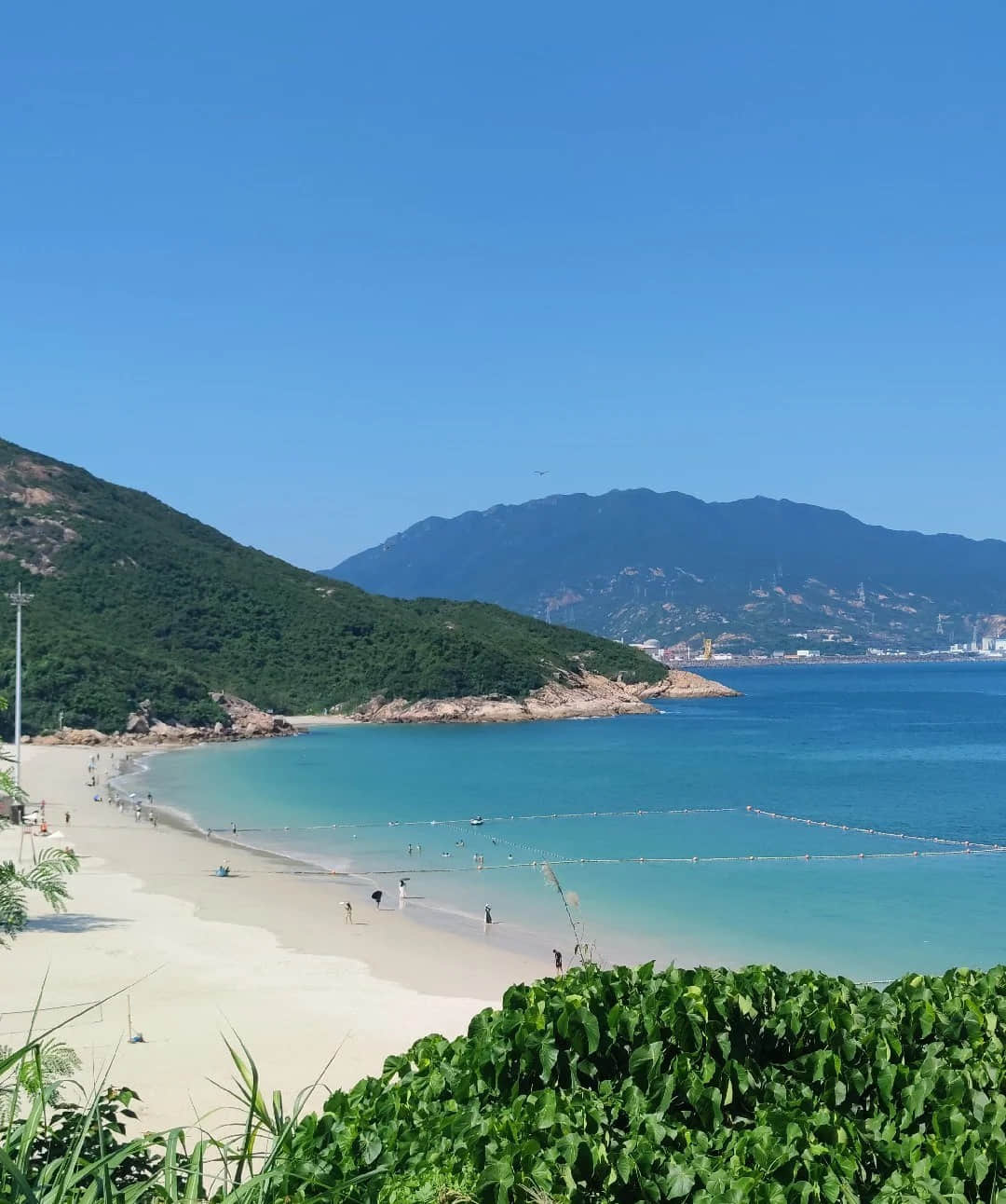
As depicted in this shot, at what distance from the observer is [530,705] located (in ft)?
316

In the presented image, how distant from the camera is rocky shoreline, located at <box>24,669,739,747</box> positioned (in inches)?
2763

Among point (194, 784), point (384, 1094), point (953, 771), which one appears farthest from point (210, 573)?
point (384, 1094)

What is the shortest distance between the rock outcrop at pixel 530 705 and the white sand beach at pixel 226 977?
60.4m

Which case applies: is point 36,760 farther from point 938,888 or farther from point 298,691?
point 938,888

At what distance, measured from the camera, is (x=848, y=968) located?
21.1 metres

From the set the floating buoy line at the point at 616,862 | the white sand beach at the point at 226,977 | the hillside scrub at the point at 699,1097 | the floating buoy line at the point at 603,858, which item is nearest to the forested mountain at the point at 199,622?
the floating buoy line at the point at 603,858

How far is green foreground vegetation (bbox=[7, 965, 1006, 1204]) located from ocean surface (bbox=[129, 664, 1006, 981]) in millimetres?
14181

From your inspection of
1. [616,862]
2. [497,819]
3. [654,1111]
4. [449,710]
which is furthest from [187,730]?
[654,1111]

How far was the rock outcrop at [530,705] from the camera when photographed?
92.5m

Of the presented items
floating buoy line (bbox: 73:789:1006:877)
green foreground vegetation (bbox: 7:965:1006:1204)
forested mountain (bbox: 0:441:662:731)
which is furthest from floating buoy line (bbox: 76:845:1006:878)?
forested mountain (bbox: 0:441:662:731)

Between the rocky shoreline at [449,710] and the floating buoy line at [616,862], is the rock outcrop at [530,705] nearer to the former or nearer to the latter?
the rocky shoreline at [449,710]

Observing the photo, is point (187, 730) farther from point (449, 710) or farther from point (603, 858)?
point (603, 858)

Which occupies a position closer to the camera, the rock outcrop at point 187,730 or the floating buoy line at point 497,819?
the floating buoy line at point 497,819

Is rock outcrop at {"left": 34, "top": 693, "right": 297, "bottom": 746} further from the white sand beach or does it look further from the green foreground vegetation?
the green foreground vegetation
